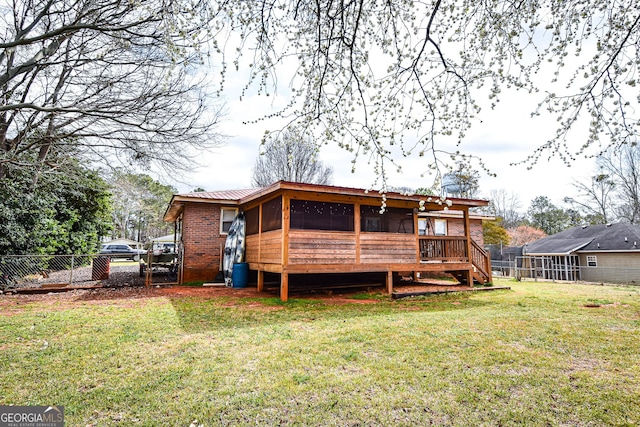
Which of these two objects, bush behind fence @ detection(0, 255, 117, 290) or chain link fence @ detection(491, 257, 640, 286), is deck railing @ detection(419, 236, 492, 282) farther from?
bush behind fence @ detection(0, 255, 117, 290)

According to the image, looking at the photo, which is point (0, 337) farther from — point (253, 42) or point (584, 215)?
point (584, 215)

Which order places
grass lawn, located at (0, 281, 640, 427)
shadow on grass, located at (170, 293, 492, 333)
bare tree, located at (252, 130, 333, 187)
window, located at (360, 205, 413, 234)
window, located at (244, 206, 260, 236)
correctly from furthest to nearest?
bare tree, located at (252, 130, 333, 187) < window, located at (244, 206, 260, 236) < window, located at (360, 205, 413, 234) < shadow on grass, located at (170, 293, 492, 333) < grass lawn, located at (0, 281, 640, 427)

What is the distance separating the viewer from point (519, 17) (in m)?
3.40

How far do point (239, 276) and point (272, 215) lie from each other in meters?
2.69

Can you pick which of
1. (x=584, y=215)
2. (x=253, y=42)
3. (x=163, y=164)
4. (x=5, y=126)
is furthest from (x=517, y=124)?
(x=584, y=215)

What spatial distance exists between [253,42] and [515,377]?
172 inches

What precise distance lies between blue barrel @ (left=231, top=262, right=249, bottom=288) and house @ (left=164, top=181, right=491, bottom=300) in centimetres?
38

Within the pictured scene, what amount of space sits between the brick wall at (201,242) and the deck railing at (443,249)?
7435 millimetres

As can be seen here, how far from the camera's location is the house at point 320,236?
28.9 ft

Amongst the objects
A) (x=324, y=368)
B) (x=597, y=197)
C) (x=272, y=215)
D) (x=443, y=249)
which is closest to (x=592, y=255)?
(x=597, y=197)

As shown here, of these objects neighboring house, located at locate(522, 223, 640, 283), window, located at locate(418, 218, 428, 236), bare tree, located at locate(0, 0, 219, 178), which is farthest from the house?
neighboring house, located at locate(522, 223, 640, 283)

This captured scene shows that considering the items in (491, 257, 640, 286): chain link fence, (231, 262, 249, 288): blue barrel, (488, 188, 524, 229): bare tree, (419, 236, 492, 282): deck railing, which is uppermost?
(488, 188, 524, 229): bare tree

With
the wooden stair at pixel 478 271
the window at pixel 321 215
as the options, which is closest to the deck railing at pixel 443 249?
the wooden stair at pixel 478 271

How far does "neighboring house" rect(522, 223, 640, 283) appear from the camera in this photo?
21188mm
